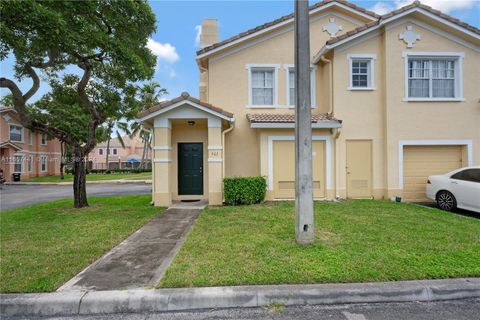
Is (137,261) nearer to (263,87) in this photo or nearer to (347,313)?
(347,313)

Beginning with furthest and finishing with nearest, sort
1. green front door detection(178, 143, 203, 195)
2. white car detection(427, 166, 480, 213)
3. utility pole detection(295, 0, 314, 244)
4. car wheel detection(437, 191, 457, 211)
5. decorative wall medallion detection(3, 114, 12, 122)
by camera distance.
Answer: decorative wall medallion detection(3, 114, 12, 122) → green front door detection(178, 143, 203, 195) → car wheel detection(437, 191, 457, 211) → white car detection(427, 166, 480, 213) → utility pole detection(295, 0, 314, 244)

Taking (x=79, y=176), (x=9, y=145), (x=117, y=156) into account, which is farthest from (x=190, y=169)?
(x=117, y=156)

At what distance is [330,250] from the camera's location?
16.1 feet

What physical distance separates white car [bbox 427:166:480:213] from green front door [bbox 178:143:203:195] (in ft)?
27.0

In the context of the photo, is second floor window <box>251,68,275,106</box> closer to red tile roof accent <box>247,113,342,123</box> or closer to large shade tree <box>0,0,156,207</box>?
red tile roof accent <box>247,113,342,123</box>

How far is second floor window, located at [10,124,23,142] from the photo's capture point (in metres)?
28.5

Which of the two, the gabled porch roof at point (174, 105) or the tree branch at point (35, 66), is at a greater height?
the tree branch at point (35, 66)

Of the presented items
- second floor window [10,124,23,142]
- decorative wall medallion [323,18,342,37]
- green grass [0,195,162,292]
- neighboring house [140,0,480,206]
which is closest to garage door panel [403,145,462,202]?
neighboring house [140,0,480,206]

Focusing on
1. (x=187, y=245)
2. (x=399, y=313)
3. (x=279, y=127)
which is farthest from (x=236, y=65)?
(x=399, y=313)

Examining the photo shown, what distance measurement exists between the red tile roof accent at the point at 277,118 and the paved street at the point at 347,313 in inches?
292

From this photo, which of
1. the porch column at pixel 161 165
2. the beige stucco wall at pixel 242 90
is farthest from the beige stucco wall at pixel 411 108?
the porch column at pixel 161 165

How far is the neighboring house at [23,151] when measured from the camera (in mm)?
26906

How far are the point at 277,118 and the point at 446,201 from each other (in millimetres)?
6087

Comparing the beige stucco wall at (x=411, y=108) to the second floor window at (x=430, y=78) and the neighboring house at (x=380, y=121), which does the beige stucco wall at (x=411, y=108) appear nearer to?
the neighboring house at (x=380, y=121)
